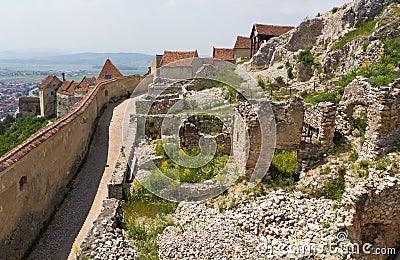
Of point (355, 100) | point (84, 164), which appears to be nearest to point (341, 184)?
point (355, 100)

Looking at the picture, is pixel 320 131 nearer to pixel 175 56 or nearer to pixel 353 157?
pixel 353 157

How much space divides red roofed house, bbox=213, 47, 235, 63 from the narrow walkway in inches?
906

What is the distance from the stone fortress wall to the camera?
8.40 m

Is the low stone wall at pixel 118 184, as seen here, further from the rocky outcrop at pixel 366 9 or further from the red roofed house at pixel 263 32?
the red roofed house at pixel 263 32

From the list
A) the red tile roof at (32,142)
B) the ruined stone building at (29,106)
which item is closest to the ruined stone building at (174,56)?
the red tile roof at (32,142)

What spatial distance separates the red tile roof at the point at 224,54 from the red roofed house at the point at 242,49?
547 millimetres

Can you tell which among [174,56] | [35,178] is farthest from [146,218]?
[174,56]

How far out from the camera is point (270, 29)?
121 ft

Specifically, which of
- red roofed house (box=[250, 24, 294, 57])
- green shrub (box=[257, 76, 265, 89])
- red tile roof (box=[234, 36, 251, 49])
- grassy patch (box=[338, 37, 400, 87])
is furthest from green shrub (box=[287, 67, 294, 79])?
red tile roof (box=[234, 36, 251, 49])

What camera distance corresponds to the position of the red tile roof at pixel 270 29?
36.4 meters

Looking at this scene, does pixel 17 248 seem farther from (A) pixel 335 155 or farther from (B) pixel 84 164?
(A) pixel 335 155

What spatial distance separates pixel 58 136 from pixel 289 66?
18.6 m

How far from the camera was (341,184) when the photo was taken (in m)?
9.02

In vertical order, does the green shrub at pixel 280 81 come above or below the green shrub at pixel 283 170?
above
